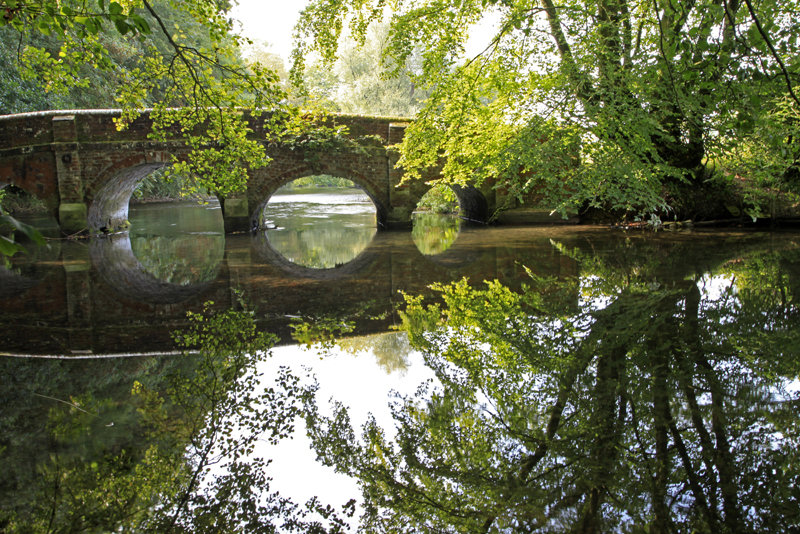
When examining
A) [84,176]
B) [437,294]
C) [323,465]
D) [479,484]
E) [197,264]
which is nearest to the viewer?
[479,484]

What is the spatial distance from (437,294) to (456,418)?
380 centimetres

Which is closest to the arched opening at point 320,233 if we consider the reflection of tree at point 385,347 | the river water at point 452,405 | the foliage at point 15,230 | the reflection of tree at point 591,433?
the river water at point 452,405

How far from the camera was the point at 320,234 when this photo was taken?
17625mm

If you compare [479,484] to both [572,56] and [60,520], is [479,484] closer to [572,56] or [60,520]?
[60,520]

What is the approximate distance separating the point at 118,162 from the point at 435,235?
9.08 m

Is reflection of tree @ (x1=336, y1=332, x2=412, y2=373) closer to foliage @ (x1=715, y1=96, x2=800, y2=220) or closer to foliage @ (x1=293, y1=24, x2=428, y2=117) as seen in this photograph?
foliage @ (x1=715, y1=96, x2=800, y2=220)

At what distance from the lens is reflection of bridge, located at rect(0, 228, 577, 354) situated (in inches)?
225


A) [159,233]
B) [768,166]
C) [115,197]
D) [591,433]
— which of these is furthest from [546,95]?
[115,197]

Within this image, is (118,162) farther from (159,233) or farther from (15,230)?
(15,230)

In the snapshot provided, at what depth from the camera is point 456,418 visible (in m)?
3.36

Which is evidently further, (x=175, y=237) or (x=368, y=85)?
(x=368, y=85)

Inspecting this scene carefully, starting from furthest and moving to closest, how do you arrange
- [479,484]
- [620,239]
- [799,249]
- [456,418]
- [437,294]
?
[620,239]
[799,249]
[437,294]
[456,418]
[479,484]

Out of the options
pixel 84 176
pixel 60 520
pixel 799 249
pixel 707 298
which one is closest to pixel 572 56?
pixel 799 249

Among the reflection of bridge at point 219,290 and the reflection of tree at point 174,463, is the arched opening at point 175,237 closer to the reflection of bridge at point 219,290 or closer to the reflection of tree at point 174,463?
the reflection of bridge at point 219,290
